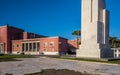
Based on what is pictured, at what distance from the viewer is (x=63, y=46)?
56656mm

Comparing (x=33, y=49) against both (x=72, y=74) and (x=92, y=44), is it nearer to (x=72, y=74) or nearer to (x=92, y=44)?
(x=92, y=44)

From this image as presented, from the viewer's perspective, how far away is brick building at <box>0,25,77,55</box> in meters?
54.8

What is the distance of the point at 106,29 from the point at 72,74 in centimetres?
1979

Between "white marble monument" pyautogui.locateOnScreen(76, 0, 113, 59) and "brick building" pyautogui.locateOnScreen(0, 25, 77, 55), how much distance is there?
27.3 m

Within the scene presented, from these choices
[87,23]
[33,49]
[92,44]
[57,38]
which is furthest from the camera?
[33,49]

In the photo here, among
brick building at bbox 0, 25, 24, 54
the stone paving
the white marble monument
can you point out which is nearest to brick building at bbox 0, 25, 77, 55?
brick building at bbox 0, 25, 24, 54

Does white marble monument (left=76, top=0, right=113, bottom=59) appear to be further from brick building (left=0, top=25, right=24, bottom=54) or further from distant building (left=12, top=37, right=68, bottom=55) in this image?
brick building (left=0, top=25, right=24, bottom=54)

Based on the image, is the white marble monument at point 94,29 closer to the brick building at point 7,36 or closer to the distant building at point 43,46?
the distant building at point 43,46

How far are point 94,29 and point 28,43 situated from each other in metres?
42.0

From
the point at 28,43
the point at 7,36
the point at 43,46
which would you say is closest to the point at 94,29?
the point at 43,46

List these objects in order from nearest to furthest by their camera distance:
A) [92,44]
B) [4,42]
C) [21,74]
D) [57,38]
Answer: [21,74]
[92,44]
[57,38]
[4,42]

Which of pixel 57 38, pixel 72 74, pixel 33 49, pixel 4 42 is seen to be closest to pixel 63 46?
pixel 57 38

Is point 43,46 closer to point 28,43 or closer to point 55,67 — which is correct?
point 28,43

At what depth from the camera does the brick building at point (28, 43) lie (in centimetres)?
5481
